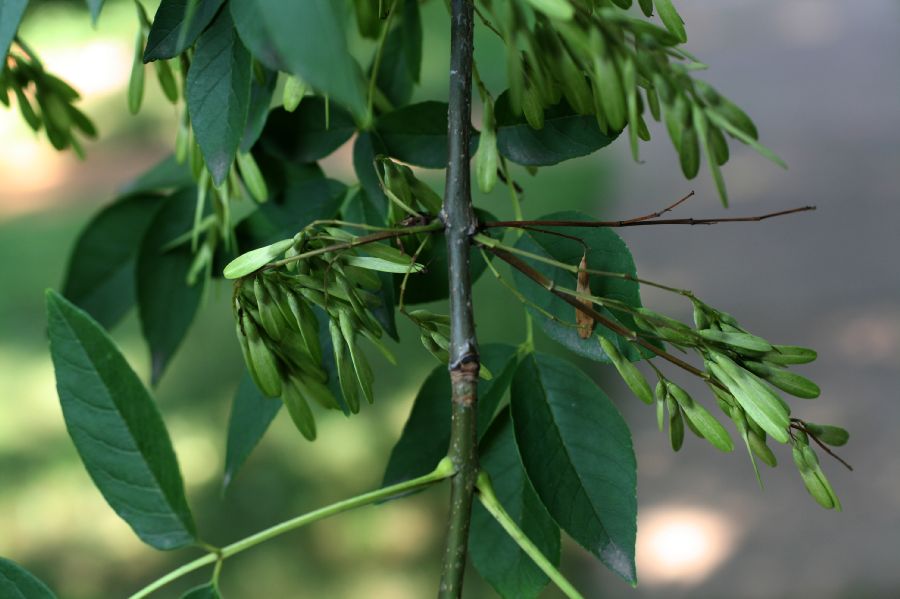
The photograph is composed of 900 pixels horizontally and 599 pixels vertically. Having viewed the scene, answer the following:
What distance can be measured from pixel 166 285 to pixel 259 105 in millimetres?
256

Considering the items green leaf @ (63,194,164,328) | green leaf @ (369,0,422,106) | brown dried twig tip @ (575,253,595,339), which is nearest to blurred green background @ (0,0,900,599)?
green leaf @ (63,194,164,328)

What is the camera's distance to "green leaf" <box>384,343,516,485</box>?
571mm

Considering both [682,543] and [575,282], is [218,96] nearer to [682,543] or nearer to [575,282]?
[575,282]

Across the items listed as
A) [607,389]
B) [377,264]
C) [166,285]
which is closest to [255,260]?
[377,264]

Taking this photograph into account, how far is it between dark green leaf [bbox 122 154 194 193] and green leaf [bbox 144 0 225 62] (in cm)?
29

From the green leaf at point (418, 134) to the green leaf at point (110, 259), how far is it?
0.28m

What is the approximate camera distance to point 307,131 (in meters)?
0.64

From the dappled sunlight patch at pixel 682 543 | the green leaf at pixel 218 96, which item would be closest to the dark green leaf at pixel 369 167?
the green leaf at pixel 218 96

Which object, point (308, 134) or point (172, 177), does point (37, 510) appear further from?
point (308, 134)

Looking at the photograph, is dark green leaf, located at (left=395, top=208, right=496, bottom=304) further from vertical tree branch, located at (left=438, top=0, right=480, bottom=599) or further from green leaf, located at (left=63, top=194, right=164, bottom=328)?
green leaf, located at (left=63, top=194, right=164, bottom=328)

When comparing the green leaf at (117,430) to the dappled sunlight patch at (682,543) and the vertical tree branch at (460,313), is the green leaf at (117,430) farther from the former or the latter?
the dappled sunlight patch at (682,543)

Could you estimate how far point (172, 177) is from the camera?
0.77 meters

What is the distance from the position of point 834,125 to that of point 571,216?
4.18 meters

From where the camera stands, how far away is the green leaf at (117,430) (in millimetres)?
471
